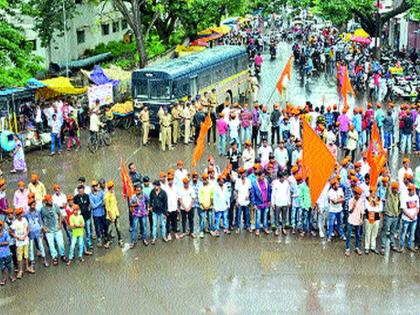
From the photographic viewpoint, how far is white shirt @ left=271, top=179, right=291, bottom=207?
14.2 metres

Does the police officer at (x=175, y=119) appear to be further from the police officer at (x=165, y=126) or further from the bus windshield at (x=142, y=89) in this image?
the bus windshield at (x=142, y=89)

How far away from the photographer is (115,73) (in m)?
29.6

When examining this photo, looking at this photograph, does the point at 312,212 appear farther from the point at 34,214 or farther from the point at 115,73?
the point at 115,73

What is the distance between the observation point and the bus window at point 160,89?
75.9ft

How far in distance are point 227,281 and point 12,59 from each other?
1354 centimetres

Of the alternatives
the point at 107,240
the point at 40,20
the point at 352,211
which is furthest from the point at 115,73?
the point at 352,211

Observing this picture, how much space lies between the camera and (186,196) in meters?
14.1

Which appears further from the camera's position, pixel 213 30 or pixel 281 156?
pixel 213 30

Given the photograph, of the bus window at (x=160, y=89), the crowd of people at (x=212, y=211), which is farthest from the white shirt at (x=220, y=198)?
the bus window at (x=160, y=89)

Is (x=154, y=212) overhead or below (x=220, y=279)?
overhead

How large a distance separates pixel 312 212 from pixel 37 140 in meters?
11.3

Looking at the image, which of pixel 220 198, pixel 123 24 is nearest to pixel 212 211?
pixel 220 198

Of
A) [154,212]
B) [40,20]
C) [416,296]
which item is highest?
[40,20]

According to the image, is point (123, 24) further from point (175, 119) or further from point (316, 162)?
point (316, 162)
